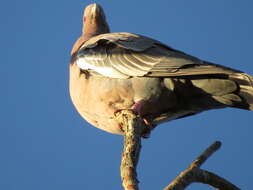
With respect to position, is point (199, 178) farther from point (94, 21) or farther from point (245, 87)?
point (94, 21)

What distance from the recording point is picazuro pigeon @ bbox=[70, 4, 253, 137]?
5383mm

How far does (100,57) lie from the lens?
586cm

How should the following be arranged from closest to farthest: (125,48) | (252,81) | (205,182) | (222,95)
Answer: (205,182)
(252,81)
(222,95)
(125,48)

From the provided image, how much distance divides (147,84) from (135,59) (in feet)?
1.51

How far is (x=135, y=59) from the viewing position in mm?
5750

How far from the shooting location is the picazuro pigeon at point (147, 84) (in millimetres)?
5383

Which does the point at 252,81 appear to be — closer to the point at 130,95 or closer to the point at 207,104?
the point at 207,104

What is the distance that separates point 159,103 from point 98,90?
2.29 ft

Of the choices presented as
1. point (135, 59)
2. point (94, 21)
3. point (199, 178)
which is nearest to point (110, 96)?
point (135, 59)

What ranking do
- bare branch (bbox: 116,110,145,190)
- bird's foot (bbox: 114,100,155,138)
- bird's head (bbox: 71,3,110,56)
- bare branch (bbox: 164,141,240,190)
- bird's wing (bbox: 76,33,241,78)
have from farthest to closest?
bird's head (bbox: 71,3,110,56) < bird's wing (bbox: 76,33,241,78) < bird's foot (bbox: 114,100,155,138) < bare branch (bbox: 164,141,240,190) < bare branch (bbox: 116,110,145,190)

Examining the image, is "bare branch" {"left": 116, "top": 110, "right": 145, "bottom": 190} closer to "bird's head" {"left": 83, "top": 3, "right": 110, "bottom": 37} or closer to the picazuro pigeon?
the picazuro pigeon

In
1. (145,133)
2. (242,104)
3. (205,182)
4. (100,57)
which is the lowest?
(205,182)

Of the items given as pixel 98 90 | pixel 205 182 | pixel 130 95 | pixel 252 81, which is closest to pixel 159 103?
pixel 130 95

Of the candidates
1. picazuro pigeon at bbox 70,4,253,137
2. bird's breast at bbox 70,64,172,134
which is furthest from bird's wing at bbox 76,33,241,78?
bird's breast at bbox 70,64,172,134
